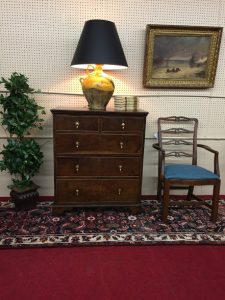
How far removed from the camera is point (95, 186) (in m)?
2.92

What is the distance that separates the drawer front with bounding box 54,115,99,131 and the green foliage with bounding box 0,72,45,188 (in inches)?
15.8

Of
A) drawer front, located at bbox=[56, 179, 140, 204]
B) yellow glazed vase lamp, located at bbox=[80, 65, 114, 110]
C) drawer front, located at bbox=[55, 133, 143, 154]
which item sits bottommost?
drawer front, located at bbox=[56, 179, 140, 204]

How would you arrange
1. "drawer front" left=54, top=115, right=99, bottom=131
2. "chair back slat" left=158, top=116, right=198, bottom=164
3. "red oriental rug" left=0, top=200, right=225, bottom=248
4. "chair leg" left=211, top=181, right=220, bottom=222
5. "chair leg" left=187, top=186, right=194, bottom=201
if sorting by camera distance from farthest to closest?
"chair leg" left=187, top=186, right=194, bottom=201 < "chair back slat" left=158, top=116, right=198, bottom=164 < "chair leg" left=211, top=181, right=220, bottom=222 < "drawer front" left=54, top=115, right=99, bottom=131 < "red oriental rug" left=0, top=200, right=225, bottom=248

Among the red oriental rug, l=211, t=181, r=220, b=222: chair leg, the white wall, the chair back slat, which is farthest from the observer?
the chair back slat

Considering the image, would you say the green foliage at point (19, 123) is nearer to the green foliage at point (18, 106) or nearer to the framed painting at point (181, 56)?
the green foliage at point (18, 106)

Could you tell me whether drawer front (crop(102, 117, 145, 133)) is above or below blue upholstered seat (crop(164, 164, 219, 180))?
above

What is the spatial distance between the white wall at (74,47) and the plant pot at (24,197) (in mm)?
322

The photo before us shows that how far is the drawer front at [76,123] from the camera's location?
2.70 m

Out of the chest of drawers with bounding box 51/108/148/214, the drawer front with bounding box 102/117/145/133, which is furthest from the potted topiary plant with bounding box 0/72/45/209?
the drawer front with bounding box 102/117/145/133

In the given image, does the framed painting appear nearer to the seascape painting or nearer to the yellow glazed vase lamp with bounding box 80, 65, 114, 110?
the seascape painting

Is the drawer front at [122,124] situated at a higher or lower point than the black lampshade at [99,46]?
lower

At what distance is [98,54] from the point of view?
255 centimetres

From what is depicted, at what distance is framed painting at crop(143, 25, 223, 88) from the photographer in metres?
3.06

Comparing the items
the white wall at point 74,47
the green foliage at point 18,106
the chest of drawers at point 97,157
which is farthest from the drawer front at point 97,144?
the white wall at point 74,47
